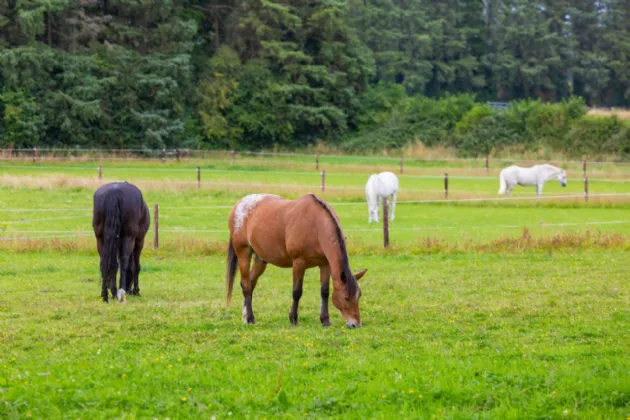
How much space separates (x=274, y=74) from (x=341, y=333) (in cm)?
5076

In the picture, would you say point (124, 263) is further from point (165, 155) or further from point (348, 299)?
point (165, 155)

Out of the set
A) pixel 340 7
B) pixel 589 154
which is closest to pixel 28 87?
pixel 340 7

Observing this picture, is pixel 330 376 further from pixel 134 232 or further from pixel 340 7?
pixel 340 7

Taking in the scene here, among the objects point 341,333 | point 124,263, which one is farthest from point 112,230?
point 341,333

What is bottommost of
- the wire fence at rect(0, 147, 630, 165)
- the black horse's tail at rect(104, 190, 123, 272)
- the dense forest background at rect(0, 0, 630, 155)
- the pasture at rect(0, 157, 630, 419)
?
the pasture at rect(0, 157, 630, 419)

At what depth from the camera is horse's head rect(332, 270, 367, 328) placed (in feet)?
33.7

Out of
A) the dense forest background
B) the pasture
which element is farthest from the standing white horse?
the dense forest background

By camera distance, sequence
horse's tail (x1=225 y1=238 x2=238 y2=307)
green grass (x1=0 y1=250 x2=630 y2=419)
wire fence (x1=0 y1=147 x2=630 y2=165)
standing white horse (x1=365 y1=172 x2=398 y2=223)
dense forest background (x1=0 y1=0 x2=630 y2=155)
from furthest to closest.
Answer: dense forest background (x1=0 y1=0 x2=630 y2=155) < wire fence (x1=0 y1=147 x2=630 y2=165) < standing white horse (x1=365 y1=172 x2=398 y2=223) < horse's tail (x1=225 y1=238 x2=238 y2=307) < green grass (x1=0 y1=250 x2=630 y2=419)

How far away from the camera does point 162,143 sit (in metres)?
51.8

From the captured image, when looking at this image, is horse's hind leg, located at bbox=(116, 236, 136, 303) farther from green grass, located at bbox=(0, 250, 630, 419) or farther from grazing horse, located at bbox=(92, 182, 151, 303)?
green grass, located at bbox=(0, 250, 630, 419)

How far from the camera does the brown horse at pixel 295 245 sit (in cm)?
1034

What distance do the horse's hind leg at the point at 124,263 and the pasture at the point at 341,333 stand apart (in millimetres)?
348

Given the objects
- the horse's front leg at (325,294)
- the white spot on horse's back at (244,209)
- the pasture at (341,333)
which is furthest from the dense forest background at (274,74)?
the horse's front leg at (325,294)

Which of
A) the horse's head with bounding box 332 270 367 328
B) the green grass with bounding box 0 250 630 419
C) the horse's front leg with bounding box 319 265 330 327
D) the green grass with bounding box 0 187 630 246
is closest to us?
the green grass with bounding box 0 250 630 419
